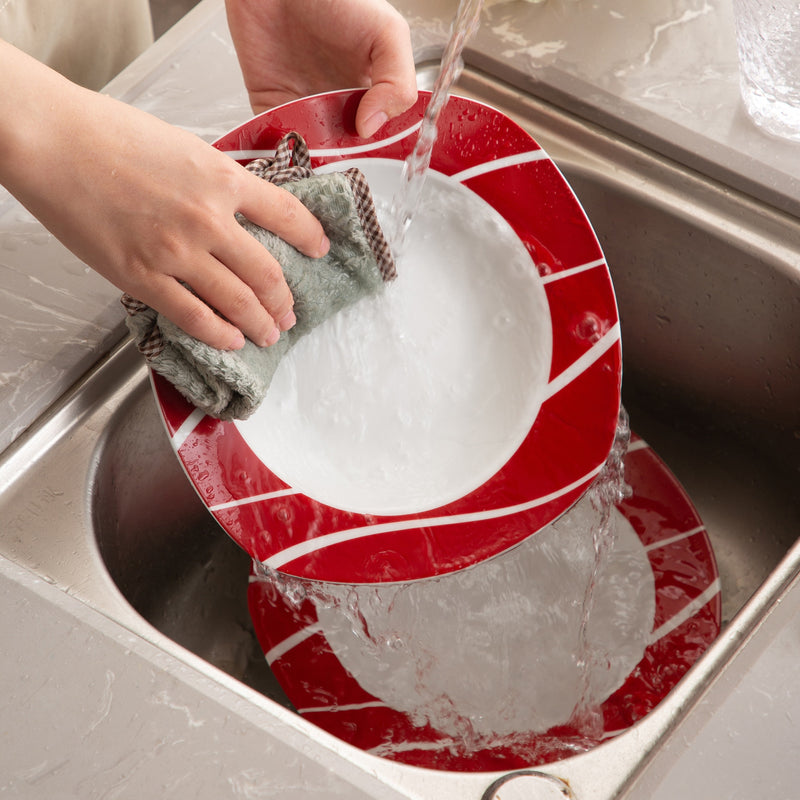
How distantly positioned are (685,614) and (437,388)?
299 millimetres

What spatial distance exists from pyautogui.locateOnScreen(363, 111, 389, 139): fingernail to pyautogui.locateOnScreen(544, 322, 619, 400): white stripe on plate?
0.23 meters

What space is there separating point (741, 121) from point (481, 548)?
47 centimetres

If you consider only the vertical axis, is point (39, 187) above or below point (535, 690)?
above

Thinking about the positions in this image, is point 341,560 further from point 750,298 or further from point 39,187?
point 750,298

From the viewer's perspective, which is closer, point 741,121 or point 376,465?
point 376,465

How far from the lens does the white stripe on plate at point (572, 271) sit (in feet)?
2.22

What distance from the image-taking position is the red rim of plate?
27.2 inches

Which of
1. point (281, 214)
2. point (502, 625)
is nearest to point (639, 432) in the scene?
point (502, 625)

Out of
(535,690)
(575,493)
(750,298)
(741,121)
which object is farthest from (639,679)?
(741,121)

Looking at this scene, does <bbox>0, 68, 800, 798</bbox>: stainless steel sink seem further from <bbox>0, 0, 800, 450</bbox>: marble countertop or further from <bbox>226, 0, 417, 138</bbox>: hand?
<bbox>226, 0, 417, 138</bbox>: hand

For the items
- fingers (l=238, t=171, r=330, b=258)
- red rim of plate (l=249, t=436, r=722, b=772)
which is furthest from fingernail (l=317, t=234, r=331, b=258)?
red rim of plate (l=249, t=436, r=722, b=772)

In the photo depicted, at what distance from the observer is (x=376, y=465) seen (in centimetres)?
67

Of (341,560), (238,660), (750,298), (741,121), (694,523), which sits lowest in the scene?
(238,660)

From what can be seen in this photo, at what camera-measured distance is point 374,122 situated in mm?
662
